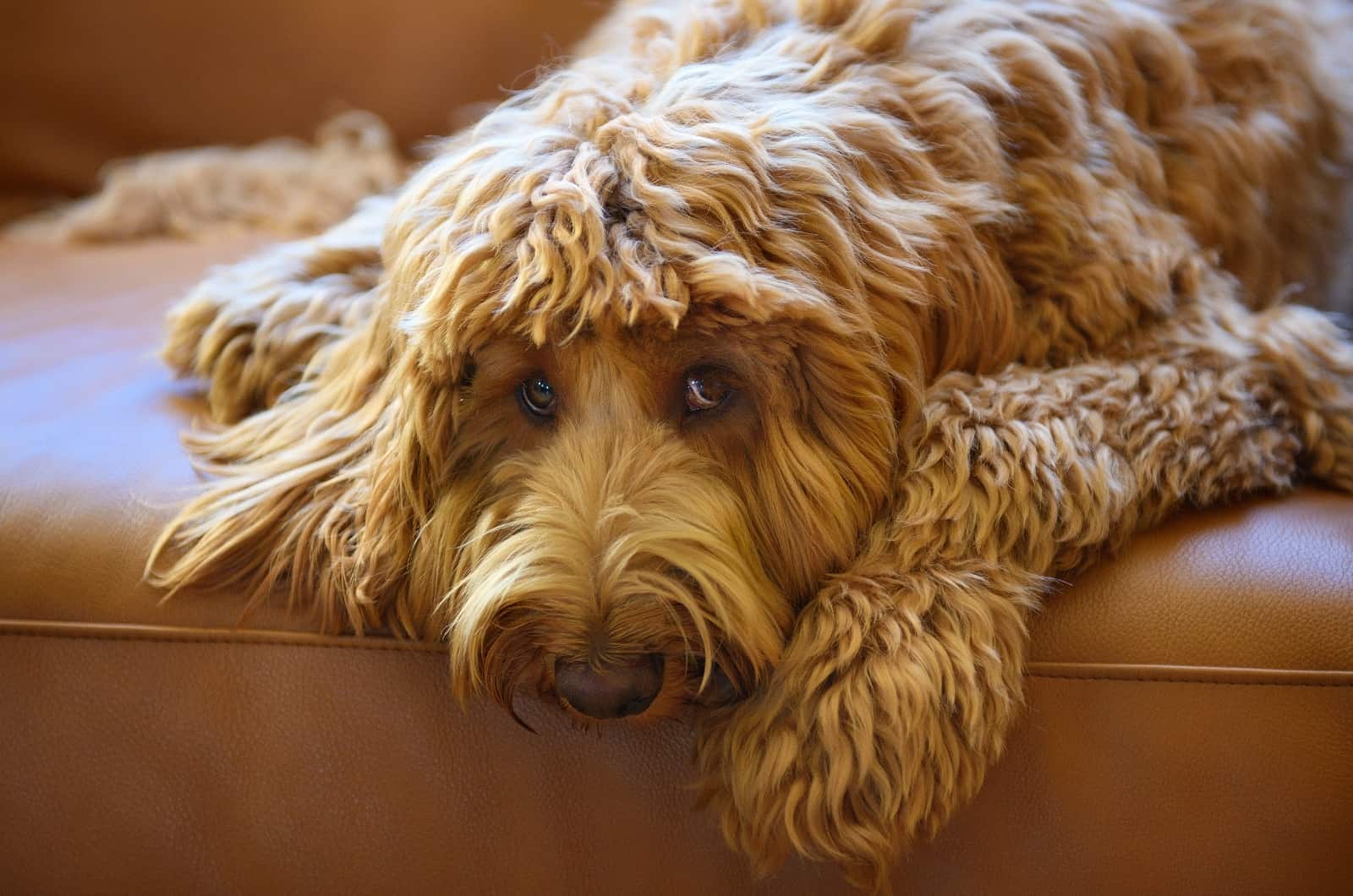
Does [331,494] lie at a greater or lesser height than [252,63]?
lesser

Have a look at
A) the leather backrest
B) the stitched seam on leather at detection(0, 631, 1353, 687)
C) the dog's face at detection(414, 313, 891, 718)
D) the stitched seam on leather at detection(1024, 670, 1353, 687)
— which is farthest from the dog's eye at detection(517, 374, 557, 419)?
the leather backrest

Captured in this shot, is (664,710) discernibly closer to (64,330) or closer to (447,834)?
(447,834)

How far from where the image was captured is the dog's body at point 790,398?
41.4 inches

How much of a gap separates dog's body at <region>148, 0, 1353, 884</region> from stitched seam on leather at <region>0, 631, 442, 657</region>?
0.03 metres

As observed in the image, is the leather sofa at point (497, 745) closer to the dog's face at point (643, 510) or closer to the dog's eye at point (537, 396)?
the dog's face at point (643, 510)

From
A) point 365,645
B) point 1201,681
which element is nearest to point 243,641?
point 365,645

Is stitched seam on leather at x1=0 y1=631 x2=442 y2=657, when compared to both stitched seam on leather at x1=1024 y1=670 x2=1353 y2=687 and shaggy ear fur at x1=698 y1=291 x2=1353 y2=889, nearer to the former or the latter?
shaggy ear fur at x1=698 y1=291 x2=1353 y2=889

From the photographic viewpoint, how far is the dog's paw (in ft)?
3.38

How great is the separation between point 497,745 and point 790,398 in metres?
0.42

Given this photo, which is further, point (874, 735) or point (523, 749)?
point (523, 749)

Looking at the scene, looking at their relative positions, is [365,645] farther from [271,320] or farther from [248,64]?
[248,64]

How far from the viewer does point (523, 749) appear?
1.15 m

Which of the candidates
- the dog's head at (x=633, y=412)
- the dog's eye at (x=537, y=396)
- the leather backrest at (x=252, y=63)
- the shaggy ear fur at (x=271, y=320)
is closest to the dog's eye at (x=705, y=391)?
the dog's head at (x=633, y=412)

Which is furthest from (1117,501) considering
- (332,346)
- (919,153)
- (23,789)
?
(23,789)
